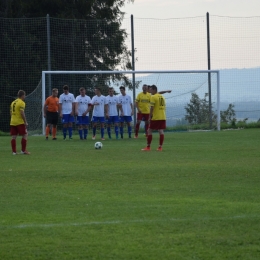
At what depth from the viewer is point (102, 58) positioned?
34219 millimetres

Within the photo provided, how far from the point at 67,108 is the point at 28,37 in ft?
23.2

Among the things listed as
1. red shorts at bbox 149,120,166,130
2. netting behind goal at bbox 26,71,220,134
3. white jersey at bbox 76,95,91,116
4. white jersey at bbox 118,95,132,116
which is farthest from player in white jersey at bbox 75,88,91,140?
red shorts at bbox 149,120,166,130

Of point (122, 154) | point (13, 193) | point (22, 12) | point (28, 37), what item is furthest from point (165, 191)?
point (22, 12)

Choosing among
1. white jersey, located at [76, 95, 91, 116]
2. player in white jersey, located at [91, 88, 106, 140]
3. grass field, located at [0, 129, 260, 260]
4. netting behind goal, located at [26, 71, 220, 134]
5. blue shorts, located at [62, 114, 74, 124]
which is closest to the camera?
grass field, located at [0, 129, 260, 260]

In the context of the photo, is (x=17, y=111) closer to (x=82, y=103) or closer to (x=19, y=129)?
(x=19, y=129)

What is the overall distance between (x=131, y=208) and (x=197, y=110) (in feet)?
78.2

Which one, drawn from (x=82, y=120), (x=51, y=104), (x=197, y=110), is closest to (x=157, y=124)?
(x=82, y=120)

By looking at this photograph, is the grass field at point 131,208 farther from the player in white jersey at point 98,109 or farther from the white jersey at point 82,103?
the white jersey at point 82,103

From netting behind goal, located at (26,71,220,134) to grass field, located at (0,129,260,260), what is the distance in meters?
15.5

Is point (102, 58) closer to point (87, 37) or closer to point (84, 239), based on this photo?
point (87, 37)

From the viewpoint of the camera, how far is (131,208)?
362 inches

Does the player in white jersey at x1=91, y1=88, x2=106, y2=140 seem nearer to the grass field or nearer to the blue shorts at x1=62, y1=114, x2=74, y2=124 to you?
the blue shorts at x1=62, y1=114, x2=74, y2=124

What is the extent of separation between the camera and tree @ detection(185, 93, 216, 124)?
107ft

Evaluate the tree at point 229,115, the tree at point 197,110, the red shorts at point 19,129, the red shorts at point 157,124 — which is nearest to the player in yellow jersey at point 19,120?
the red shorts at point 19,129
